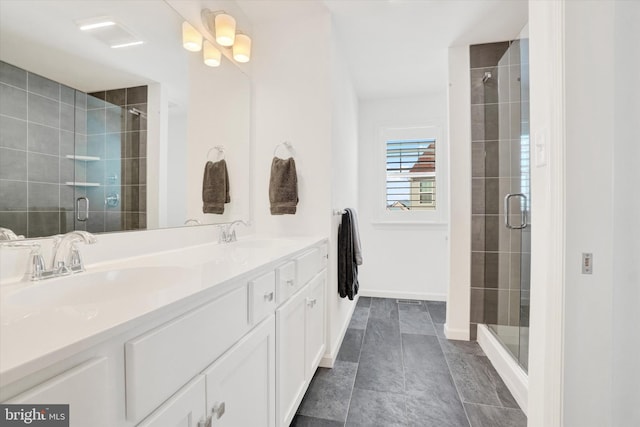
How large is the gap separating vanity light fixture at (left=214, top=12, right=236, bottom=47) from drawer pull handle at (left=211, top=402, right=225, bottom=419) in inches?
74.1

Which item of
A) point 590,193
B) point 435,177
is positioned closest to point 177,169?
point 590,193

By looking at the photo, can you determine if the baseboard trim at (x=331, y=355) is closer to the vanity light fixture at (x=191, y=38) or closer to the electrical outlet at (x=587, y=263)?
the electrical outlet at (x=587, y=263)

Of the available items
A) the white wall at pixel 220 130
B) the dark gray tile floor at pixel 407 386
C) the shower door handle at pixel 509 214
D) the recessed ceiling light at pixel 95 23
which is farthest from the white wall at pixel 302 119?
the shower door handle at pixel 509 214

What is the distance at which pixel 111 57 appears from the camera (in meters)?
1.15

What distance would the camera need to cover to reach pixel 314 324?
1.72m

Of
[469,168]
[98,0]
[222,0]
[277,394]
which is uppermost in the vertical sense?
[222,0]

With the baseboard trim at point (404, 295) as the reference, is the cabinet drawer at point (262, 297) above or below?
above

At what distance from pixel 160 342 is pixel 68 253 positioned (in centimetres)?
56

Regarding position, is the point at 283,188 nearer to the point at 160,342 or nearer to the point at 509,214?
the point at 160,342

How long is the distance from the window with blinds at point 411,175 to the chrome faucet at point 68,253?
3.12 m

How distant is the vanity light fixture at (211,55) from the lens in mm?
1698

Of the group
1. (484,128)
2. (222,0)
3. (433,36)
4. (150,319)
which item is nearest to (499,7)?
(433,36)

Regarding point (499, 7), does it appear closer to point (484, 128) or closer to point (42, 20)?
point (484, 128)

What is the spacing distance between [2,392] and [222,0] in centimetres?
213
